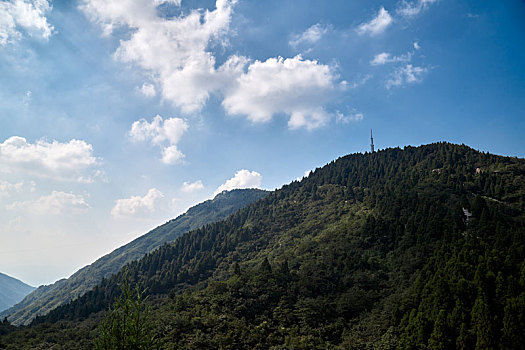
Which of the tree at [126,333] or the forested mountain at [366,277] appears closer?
the tree at [126,333]

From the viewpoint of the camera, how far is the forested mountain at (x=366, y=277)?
37.7 m

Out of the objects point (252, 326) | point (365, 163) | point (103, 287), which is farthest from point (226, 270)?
point (365, 163)

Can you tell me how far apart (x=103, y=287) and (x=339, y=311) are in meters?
80.1

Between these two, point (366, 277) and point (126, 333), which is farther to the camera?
point (366, 277)

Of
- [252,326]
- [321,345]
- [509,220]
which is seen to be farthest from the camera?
[509,220]

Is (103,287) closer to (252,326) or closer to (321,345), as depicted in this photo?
(252,326)

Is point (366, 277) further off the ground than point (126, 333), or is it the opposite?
point (126, 333)

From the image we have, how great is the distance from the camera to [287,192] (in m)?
143

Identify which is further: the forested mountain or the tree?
the forested mountain

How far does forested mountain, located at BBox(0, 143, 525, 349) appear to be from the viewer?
37.7 metres

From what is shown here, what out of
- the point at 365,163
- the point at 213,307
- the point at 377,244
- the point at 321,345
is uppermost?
the point at 365,163

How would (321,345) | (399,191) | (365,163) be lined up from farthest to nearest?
(365,163) < (399,191) < (321,345)

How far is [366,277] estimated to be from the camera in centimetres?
5688

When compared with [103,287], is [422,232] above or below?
above
